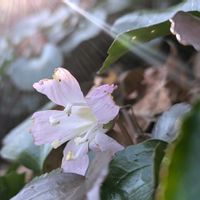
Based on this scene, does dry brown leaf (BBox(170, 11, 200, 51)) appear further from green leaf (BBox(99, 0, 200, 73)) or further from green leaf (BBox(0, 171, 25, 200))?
green leaf (BBox(0, 171, 25, 200))

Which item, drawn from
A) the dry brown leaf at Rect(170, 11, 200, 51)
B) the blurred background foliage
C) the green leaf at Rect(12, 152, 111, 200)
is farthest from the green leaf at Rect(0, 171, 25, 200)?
the dry brown leaf at Rect(170, 11, 200, 51)

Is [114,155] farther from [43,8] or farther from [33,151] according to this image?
[43,8]

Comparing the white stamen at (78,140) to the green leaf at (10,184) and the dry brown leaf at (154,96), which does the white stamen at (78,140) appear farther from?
the dry brown leaf at (154,96)

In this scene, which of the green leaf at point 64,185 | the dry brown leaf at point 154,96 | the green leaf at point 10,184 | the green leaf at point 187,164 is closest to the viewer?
the green leaf at point 187,164

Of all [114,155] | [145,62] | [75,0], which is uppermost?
[114,155]

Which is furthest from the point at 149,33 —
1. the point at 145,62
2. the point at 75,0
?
the point at 75,0

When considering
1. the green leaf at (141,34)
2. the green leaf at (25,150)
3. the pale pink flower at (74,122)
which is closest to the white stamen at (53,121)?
the pale pink flower at (74,122)
